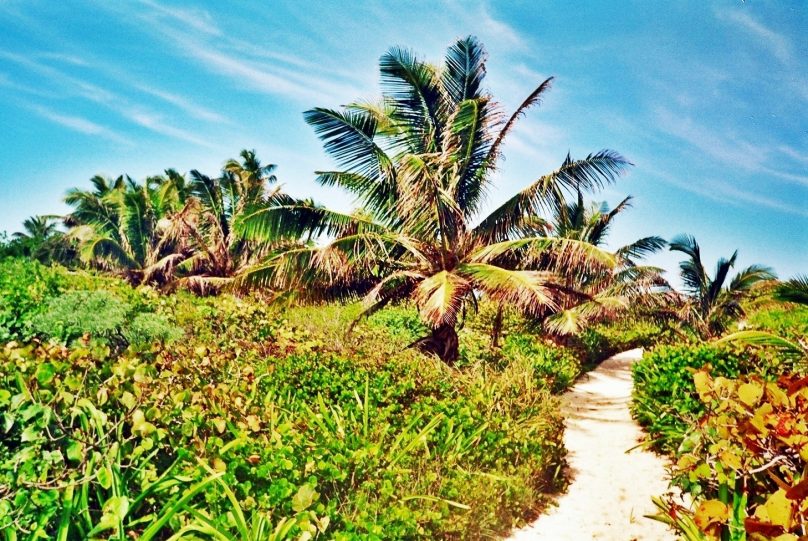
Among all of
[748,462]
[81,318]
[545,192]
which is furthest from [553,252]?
[81,318]

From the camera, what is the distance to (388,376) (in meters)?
6.36

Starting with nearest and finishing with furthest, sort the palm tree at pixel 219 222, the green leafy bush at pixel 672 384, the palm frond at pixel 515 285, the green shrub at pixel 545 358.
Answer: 1. the green leafy bush at pixel 672 384
2. the palm frond at pixel 515 285
3. the green shrub at pixel 545 358
4. the palm tree at pixel 219 222

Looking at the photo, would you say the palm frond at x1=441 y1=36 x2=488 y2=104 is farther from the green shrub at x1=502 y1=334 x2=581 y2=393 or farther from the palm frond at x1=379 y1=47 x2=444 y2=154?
the green shrub at x1=502 y1=334 x2=581 y2=393

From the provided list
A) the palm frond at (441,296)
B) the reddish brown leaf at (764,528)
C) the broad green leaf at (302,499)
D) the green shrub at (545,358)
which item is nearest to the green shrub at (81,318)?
the palm frond at (441,296)

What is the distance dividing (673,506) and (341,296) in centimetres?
760

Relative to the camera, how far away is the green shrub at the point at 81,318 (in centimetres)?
740

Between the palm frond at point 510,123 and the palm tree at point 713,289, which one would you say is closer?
the palm frond at point 510,123

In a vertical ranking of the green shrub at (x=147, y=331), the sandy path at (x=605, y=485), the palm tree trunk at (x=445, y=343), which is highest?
the palm tree trunk at (x=445, y=343)

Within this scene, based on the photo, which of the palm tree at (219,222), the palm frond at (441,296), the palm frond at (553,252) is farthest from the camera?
the palm tree at (219,222)

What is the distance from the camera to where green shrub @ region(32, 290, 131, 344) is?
7.40m

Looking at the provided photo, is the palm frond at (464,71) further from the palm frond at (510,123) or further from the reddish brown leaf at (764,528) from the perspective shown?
the reddish brown leaf at (764,528)

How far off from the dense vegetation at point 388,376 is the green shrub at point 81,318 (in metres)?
0.04

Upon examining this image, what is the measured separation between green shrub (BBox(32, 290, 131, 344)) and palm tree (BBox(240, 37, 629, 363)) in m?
2.16

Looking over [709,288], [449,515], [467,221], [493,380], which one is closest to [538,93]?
[467,221]
